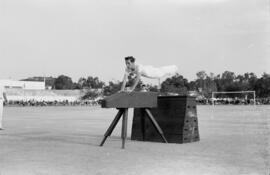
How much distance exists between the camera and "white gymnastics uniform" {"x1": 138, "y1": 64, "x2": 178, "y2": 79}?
9.51 meters

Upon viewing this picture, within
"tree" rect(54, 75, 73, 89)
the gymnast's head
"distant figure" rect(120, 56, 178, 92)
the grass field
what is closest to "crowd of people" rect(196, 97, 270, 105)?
"distant figure" rect(120, 56, 178, 92)

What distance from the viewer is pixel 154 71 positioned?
968cm

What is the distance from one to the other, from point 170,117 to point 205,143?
3.58ft

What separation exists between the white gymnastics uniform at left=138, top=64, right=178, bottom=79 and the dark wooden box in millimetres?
732

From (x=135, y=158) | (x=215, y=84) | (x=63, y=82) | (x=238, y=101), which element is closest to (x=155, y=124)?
(x=135, y=158)

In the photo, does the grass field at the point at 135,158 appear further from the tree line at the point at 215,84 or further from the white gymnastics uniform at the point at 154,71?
the tree line at the point at 215,84

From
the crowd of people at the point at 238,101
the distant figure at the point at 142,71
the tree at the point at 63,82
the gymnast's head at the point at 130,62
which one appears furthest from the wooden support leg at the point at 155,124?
the tree at the point at 63,82

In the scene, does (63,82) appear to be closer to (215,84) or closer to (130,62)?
(215,84)

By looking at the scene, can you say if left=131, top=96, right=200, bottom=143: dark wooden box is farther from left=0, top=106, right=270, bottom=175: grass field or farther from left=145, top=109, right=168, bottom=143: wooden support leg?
left=0, top=106, right=270, bottom=175: grass field

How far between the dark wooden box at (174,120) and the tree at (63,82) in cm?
16885

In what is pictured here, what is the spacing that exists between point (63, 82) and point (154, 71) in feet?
570

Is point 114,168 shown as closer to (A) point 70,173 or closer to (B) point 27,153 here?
(A) point 70,173

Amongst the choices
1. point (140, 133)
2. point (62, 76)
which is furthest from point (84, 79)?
point (140, 133)

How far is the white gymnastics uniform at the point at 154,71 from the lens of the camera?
31.2ft
